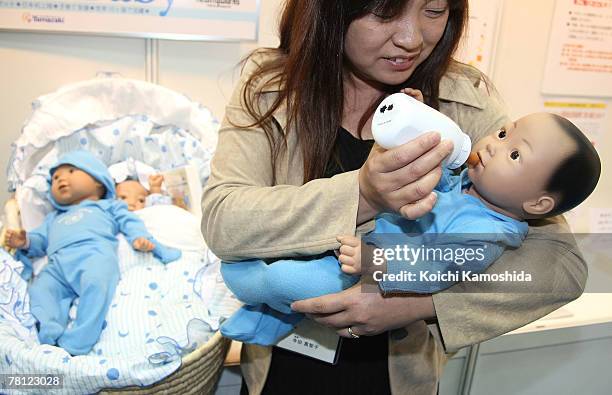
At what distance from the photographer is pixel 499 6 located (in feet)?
6.51

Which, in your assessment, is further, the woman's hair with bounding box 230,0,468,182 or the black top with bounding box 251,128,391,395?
the black top with bounding box 251,128,391,395

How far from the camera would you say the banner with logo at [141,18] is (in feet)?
5.74

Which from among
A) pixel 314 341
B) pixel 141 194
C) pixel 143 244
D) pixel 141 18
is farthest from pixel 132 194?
pixel 314 341

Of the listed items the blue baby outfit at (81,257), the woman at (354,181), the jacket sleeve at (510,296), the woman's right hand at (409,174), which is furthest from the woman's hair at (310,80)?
the blue baby outfit at (81,257)

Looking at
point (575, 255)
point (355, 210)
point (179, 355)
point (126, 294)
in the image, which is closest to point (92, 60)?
point (126, 294)

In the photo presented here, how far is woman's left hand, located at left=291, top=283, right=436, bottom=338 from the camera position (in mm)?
817

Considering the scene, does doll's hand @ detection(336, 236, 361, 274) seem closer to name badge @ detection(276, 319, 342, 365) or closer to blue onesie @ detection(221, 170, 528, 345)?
blue onesie @ detection(221, 170, 528, 345)

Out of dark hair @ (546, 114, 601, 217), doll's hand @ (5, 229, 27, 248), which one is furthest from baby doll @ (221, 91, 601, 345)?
doll's hand @ (5, 229, 27, 248)

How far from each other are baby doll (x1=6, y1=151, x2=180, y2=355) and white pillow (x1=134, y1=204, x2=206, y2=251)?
0.12ft

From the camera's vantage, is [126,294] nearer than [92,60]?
Yes

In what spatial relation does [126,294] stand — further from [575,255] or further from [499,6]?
[499,6]

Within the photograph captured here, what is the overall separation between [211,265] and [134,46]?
0.91 m

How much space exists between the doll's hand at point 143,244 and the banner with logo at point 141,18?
29.6 inches

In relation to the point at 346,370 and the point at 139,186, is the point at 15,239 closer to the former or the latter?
the point at 139,186
